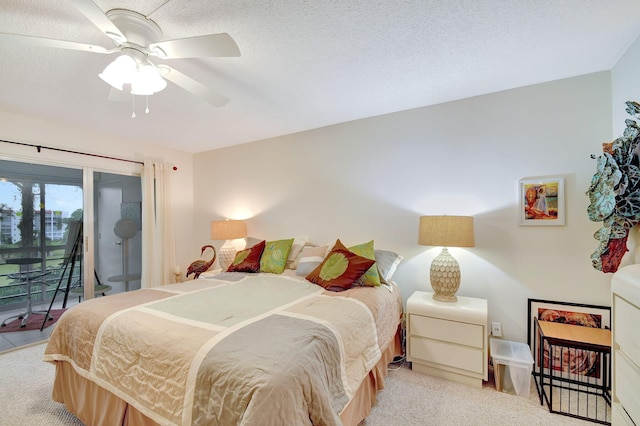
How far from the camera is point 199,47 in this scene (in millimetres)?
1469

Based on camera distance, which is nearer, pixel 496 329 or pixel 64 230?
pixel 496 329

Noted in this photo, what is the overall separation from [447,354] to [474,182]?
1.51 meters

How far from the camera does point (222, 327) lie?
150 centimetres

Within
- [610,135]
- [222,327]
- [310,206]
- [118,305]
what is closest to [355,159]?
[310,206]

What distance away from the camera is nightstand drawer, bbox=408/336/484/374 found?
215cm

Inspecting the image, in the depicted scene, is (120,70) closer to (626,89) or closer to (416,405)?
(416,405)

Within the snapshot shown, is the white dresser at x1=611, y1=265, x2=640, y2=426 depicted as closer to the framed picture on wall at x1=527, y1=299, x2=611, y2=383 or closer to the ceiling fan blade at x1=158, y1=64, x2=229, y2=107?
the framed picture on wall at x1=527, y1=299, x2=611, y2=383

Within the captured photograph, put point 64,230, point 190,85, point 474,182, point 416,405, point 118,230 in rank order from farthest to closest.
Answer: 1. point 118,230
2. point 64,230
3. point 474,182
4. point 416,405
5. point 190,85

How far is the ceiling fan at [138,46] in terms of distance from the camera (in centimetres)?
140

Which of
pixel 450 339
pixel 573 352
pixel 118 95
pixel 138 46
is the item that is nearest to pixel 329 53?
pixel 138 46

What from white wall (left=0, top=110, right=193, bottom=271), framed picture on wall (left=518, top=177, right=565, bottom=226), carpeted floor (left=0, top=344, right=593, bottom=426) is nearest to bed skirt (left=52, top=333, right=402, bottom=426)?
carpeted floor (left=0, top=344, right=593, bottom=426)

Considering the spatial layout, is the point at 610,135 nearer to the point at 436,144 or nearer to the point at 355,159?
the point at 436,144

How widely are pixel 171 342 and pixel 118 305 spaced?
2.54 feet

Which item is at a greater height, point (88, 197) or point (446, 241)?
point (88, 197)
